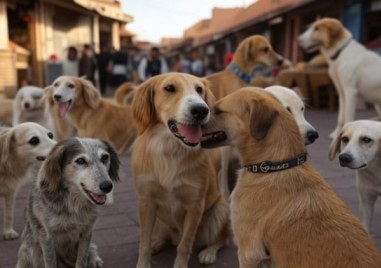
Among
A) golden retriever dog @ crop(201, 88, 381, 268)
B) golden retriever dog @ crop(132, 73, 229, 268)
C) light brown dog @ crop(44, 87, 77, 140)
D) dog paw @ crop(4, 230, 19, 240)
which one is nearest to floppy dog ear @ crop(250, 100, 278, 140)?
golden retriever dog @ crop(201, 88, 381, 268)

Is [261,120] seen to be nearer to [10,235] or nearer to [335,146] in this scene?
[335,146]

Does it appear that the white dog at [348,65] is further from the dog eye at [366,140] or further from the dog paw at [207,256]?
the dog paw at [207,256]

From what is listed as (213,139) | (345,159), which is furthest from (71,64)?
(213,139)

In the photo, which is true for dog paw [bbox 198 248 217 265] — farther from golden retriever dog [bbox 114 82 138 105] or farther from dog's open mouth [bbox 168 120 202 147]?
golden retriever dog [bbox 114 82 138 105]

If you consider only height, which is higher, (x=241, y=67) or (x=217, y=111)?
(x=241, y=67)

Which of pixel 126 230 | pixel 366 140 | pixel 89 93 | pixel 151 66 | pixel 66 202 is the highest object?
pixel 151 66

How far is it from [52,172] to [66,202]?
23cm

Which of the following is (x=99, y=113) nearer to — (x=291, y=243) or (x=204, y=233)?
(x=204, y=233)

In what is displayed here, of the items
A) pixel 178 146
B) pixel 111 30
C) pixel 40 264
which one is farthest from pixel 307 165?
pixel 111 30

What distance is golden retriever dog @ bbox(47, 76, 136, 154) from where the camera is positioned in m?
6.00

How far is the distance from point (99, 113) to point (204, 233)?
3.64 meters

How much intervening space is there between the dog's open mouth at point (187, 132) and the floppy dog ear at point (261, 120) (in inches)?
20.8

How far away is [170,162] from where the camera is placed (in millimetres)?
3053

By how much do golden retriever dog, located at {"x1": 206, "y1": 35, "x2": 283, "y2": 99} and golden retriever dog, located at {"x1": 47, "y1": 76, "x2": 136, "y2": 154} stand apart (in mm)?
1501
